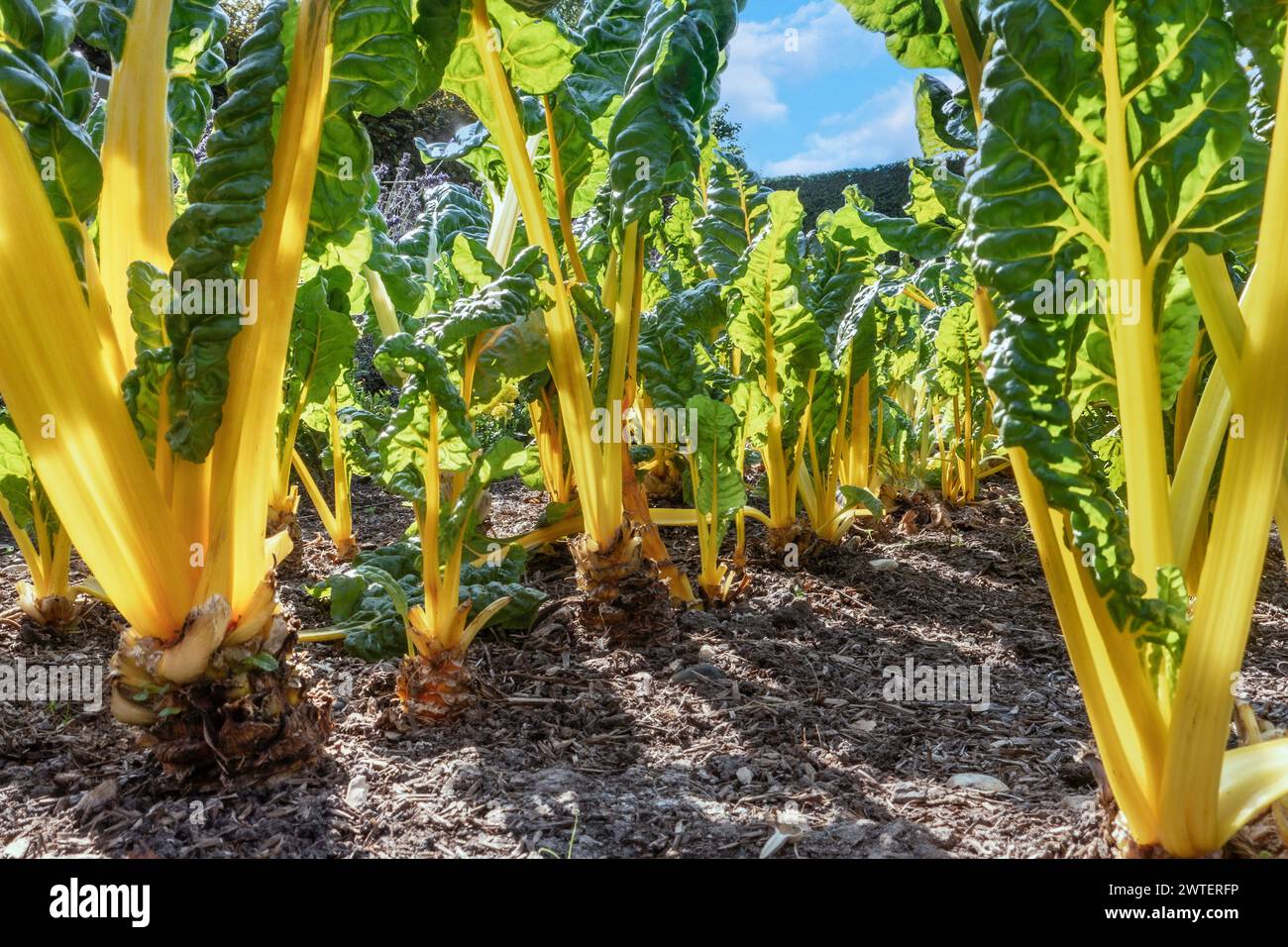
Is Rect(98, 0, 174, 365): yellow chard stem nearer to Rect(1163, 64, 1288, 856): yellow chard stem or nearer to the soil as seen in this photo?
the soil

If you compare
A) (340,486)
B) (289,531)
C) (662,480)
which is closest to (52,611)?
(289,531)

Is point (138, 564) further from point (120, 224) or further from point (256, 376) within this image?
point (120, 224)

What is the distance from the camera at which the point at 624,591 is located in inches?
89.7

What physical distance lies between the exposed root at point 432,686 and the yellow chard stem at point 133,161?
780 millimetres

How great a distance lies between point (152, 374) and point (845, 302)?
7.62 ft

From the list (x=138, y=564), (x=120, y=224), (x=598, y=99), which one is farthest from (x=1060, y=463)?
(x=598, y=99)

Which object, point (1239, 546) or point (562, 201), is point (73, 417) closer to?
point (562, 201)

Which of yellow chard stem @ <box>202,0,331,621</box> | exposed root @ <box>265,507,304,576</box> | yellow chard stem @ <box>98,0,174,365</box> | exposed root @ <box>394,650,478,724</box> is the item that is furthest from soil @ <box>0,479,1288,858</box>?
yellow chard stem @ <box>98,0,174,365</box>

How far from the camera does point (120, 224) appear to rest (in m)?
1.66

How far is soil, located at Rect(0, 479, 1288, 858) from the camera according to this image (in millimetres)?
1406

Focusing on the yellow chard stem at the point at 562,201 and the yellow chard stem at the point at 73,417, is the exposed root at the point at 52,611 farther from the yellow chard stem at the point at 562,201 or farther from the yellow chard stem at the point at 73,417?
the yellow chard stem at the point at 562,201

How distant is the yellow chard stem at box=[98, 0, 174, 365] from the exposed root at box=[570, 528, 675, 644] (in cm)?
111

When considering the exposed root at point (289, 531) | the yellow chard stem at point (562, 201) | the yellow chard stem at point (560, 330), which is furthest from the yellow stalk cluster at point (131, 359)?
the exposed root at point (289, 531)
